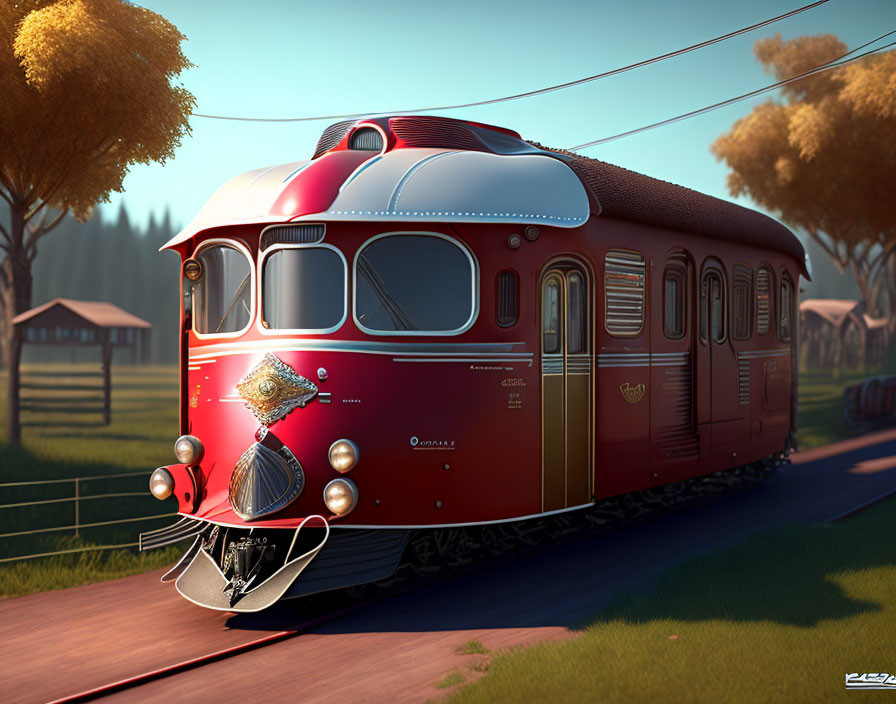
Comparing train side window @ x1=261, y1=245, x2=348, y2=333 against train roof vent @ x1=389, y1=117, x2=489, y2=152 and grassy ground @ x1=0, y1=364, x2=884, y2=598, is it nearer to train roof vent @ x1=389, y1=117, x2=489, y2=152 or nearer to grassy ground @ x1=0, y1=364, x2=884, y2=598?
train roof vent @ x1=389, y1=117, x2=489, y2=152

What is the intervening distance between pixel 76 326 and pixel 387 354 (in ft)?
40.8

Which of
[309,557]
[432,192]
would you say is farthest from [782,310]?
[309,557]

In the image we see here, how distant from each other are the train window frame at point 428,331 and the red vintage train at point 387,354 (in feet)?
0.06

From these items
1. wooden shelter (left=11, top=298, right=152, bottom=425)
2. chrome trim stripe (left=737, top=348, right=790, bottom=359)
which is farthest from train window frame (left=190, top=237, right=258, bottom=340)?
wooden shelter (left=11, top=298, right=152, bottom=425)

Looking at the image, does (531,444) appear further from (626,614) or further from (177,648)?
(177,648)

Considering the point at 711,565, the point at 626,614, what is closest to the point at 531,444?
the point at 626,614

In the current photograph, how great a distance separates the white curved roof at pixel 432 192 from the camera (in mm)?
7492

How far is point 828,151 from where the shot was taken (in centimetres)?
2908

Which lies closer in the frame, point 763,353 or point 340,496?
point 340,496

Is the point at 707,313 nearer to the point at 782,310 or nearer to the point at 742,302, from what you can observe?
the point at 742,302

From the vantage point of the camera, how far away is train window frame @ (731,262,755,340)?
11477mm

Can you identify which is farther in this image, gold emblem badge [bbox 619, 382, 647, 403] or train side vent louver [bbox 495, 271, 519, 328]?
gold emblem badge [bbox 619, 382, 647, 403]

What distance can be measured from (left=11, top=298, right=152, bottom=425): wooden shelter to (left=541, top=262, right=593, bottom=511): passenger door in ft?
37.4

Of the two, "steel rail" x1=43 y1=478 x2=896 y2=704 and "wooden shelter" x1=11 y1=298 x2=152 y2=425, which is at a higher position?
"wooden shelter" x1=11 y1=298 x2=152 y2=425
